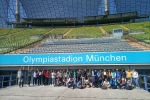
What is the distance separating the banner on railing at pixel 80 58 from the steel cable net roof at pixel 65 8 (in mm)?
48718

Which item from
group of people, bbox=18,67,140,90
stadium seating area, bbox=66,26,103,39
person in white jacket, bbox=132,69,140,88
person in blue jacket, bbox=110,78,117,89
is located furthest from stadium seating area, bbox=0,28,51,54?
person in white jacket, bbox=132,69,140,88

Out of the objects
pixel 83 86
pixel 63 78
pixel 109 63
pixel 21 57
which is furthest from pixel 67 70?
pixel 21 57

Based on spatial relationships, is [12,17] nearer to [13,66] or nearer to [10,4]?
[10,4]

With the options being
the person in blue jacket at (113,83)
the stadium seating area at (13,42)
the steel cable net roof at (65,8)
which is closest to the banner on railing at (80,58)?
the person in blue jacket at (113,83)

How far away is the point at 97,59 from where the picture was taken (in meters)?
12.6

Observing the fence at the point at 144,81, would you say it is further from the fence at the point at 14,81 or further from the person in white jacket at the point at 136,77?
the person in white jacket at the point at 136,77

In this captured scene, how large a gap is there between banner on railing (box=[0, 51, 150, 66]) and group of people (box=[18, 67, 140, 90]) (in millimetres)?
924

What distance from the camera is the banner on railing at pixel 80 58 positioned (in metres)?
12.0

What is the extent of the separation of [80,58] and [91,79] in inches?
91.0

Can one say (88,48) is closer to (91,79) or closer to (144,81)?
(91,79)

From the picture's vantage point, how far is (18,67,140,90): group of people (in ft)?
35.0

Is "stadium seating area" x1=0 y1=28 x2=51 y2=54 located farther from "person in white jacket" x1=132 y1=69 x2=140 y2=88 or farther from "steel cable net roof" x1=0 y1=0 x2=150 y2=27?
"steel cable net roof" x1=0 y1=0 x2=150 y2=27

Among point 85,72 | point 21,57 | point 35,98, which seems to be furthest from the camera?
point 21,57

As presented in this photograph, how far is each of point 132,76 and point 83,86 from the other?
3.72m
